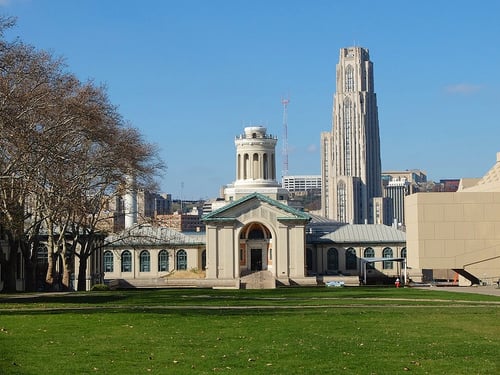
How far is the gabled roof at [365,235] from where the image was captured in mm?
108375

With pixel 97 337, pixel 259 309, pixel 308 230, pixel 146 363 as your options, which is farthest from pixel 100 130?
pixel 308 230

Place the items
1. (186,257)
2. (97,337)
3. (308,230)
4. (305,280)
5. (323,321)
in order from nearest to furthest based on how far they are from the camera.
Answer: (97,337)
(323,321)
(305,280)
(186,257)
(308,230)

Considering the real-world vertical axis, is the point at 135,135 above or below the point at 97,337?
above

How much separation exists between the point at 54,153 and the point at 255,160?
232 ft

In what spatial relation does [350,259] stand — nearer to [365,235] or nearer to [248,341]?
[365,235]

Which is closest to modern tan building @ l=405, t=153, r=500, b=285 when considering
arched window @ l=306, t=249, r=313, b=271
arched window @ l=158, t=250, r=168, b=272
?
arched window @ l=306, t=249, r=313, b=271

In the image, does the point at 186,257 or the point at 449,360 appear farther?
the point at 186,257

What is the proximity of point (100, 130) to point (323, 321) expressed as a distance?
3034 cm

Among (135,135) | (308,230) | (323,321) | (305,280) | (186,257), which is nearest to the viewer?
(323,321)

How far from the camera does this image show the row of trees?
144 feet

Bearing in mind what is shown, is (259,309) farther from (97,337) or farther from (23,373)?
(23,373)

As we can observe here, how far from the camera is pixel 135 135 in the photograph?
72062 mm

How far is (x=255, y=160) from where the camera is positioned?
4486 inches

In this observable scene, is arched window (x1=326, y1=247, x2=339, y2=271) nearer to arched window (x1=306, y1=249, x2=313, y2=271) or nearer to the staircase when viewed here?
arched window (x1=306, y1=249, x2=313, y2=271)
